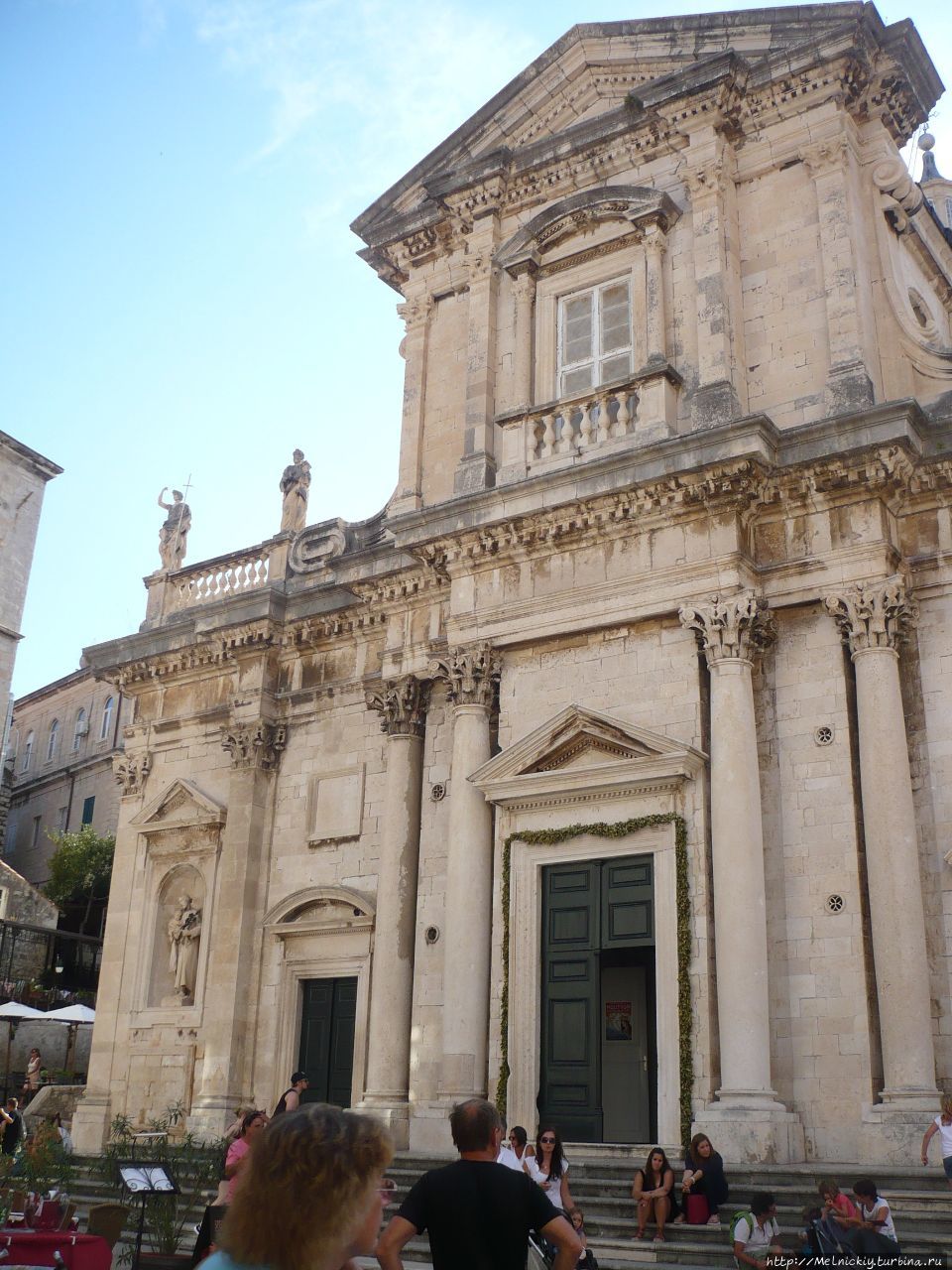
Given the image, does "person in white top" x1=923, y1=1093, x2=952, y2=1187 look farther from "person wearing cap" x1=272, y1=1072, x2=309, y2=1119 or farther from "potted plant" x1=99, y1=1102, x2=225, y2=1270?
"potted plant" x1=99, y1=1102, x2=225, y2=1270

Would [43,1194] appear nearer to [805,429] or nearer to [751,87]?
[805,429]

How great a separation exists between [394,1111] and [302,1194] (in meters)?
12.8

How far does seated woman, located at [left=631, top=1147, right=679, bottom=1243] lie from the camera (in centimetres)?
1095

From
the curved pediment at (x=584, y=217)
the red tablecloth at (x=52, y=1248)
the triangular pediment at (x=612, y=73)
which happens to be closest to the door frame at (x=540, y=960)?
the red tablecloth at (x=52, y=1248)

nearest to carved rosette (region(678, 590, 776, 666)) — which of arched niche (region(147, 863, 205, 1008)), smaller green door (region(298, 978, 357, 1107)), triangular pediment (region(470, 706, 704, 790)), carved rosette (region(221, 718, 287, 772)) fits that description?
triangular pediment (region(470, 706, 704, 790))

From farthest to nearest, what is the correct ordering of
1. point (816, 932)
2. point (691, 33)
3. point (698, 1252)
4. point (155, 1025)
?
point (155, 1025) → point (691, 33) → point (816, 932) → point (698, 1252)

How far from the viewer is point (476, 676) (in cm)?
1565

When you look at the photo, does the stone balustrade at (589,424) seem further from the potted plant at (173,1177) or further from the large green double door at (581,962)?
the potted plant at (173,1177)

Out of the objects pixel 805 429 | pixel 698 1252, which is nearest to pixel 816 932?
pixel 698 1252

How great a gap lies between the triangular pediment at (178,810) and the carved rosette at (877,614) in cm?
976

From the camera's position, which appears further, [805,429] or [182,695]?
[182,695]

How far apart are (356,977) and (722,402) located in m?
8.61

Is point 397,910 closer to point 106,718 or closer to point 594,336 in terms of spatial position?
point 594,336

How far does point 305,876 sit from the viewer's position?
17.8 metres
